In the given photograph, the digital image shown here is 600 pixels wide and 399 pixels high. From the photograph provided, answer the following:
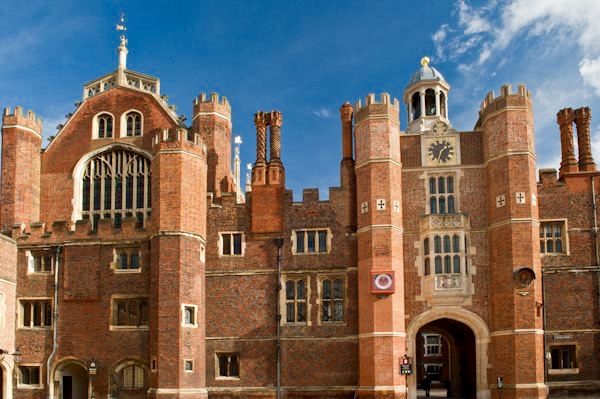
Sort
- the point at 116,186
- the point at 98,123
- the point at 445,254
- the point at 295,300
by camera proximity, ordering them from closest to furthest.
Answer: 1. the point at 445,254
2. the point at 295,300
3. the point at 116,186
4. the point at 98,123

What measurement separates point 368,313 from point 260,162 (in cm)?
915

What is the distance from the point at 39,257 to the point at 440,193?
64.0ft

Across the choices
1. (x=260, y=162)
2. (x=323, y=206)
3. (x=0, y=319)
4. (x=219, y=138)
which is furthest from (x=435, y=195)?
(x=0, y=319)

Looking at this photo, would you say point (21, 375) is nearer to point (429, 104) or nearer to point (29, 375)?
point (29, 375)

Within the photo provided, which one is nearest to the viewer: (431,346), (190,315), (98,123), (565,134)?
(190,315)

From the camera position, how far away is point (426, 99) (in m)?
41.8

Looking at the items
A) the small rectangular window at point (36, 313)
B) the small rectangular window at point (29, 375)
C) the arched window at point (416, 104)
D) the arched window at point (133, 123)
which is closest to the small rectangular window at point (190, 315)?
the small rectangular window at point (36, 313)

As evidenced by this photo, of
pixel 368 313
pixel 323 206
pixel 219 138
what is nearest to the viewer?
pixel 368 313

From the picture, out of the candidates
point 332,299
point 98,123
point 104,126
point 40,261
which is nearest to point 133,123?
point 104,126

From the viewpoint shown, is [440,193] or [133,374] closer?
[133,374]

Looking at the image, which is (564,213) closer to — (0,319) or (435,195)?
(435,195)

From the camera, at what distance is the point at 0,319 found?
35406 mm

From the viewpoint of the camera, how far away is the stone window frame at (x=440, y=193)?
121ft

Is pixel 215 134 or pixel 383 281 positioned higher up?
pixel 215 134
